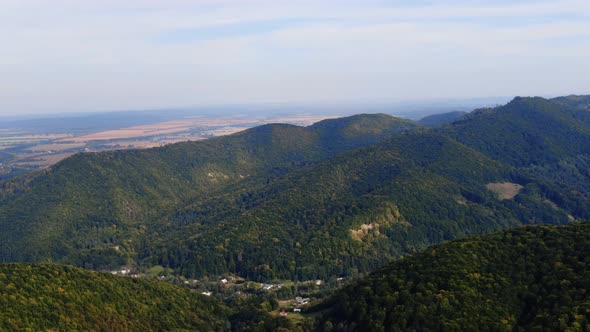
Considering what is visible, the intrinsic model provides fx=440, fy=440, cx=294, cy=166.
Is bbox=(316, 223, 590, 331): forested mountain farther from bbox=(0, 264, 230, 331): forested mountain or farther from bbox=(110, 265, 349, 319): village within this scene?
bbox=(0, 264, 230, 331): forested mountain

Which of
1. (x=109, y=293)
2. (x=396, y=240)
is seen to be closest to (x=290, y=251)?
(x=396, y=240)

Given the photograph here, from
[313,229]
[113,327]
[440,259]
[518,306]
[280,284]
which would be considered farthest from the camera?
[313,229]

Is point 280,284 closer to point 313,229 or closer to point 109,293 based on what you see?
point 313,229

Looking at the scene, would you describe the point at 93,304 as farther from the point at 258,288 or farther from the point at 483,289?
the point at 483,289

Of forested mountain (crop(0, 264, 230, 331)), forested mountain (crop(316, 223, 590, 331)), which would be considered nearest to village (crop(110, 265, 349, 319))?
forested mountain (crop(0, 264, 230, 331))

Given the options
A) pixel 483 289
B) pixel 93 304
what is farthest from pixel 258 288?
pixel 483 289

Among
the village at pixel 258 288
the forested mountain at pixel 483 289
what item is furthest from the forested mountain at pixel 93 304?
the forested mountain at pixel 483 289
